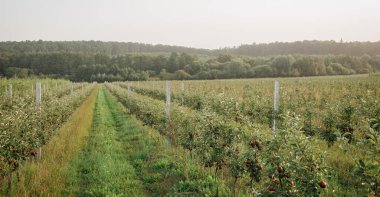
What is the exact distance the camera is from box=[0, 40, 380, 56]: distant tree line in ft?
344

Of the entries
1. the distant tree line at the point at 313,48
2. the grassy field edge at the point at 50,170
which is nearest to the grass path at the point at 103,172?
the grassy field edge at the point at 50,170

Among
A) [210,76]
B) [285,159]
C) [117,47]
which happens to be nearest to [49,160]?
[285,159]

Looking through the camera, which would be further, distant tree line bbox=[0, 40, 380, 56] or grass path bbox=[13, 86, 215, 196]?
distant tree line bbox=[0, 40, 380, 56]

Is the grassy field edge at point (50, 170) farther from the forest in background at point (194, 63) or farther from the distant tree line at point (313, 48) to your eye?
the distant tree line at point (313, 48)

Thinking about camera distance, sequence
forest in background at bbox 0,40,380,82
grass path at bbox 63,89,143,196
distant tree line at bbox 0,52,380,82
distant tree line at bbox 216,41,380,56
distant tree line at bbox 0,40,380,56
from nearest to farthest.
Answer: grass path at bbox 63,89,143,196, distant tree line at bbox 0,52,380,82, forest in background at bbox 0,40,380,82, distant tree line at bbox 216,41,380,56, distant tree line at bbox 0,40,380,56

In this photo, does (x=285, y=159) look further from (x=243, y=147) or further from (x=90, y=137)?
(x=90, y=137)

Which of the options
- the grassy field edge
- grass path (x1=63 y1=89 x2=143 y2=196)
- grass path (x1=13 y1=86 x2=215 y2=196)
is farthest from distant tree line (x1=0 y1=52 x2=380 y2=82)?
the grassy field edge

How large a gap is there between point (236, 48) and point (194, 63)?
6859 centimetres

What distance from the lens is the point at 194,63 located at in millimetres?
87625

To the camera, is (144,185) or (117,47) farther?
(117,47)

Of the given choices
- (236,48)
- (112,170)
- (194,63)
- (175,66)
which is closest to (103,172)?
(112,170)

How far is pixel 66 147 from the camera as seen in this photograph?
32.9 feet

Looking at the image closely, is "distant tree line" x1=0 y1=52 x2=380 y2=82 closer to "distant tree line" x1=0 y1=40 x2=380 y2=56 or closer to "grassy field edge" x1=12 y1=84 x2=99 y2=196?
"distant tree line" x1=0 y1=40 x2=380 y2=56

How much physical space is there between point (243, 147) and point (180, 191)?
1628 millimetres
